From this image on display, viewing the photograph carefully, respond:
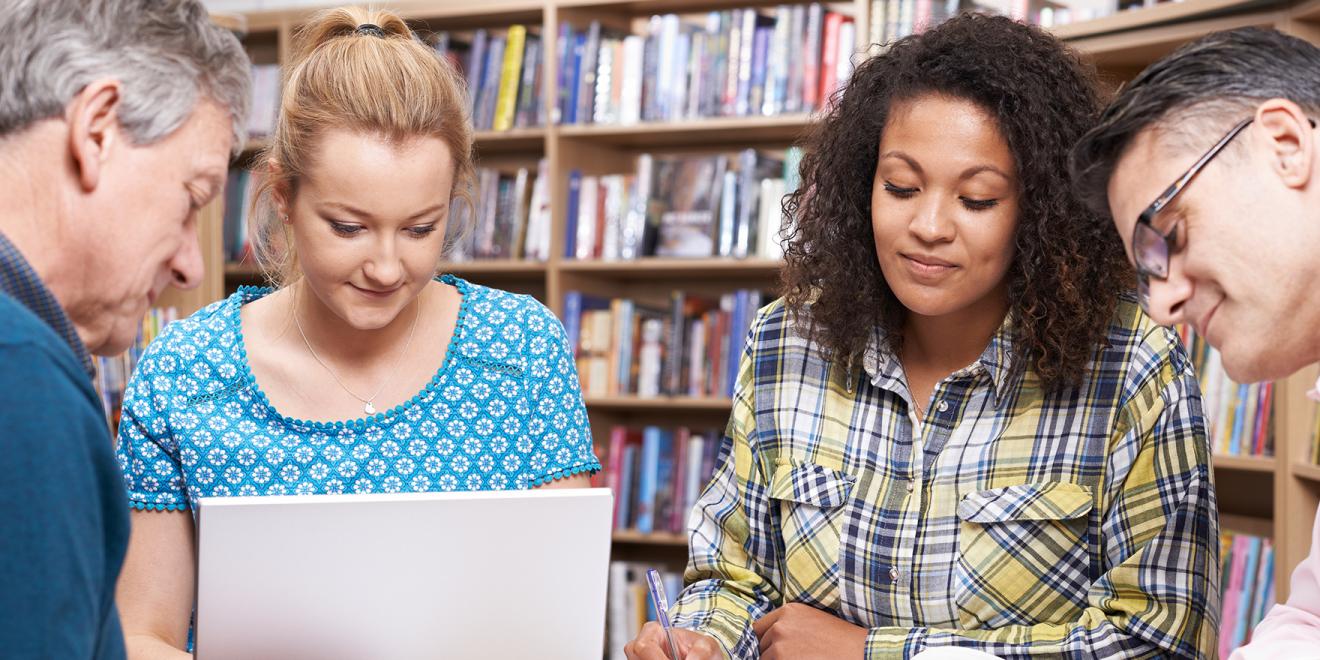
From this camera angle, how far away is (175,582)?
149 cm

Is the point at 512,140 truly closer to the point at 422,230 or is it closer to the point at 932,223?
the point at 422,230

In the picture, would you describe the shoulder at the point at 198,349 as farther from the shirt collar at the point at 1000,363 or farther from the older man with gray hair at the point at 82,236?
the shirt collar at the point at 1000,363

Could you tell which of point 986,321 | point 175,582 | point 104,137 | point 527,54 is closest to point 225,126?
point 104,137

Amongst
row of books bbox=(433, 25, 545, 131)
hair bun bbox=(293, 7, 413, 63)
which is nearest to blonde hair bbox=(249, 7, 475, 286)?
hair bun bbox=(293, 7, 413, 63)

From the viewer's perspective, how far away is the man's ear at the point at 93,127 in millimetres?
869

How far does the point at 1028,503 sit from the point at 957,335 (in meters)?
→ 0.25

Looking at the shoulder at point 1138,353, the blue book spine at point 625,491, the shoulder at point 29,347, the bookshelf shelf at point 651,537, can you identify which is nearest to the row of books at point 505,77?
the blue book spine at point 625,491

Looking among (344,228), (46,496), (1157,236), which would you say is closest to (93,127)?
(46,496)

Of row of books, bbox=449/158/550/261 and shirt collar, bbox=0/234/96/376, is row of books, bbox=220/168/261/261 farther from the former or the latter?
shirt collar, bbox=0/234/96/376

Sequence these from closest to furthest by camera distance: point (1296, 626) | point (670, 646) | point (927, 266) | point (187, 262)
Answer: point (187, 262), point (1296, 626), point (670, 646), point (927, 266)

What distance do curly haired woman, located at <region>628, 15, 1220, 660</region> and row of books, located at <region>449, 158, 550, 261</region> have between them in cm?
219

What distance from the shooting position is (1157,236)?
1.10 metres

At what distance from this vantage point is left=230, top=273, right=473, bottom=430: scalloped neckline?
1.60 metres

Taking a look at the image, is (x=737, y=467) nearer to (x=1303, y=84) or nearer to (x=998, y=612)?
(x=998, y=612)
